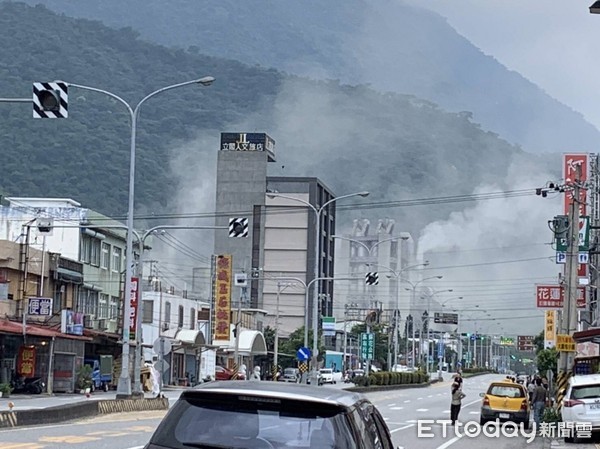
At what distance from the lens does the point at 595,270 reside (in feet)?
218

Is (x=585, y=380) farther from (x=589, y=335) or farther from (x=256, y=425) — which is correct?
(x=256, y=425)

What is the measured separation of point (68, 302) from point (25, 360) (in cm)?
756

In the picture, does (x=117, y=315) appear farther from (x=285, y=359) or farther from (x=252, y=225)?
(x=252, y=225)

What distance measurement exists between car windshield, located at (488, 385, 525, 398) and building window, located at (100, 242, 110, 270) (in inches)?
1503

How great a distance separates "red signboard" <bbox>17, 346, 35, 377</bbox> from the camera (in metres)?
56.3

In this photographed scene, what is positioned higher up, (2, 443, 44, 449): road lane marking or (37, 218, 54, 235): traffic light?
(37, 218, 54, 235): traffic light

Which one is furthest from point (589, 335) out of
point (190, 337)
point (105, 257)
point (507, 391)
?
point (190, 337)

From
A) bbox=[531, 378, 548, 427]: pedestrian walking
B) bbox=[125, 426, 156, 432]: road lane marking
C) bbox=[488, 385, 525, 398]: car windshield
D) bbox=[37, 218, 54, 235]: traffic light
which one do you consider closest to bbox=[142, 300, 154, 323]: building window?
bbox=[37, 218, 54, 235]: traffic light

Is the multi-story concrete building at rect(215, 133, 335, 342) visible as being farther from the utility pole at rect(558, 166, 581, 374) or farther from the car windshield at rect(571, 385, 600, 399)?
the car windshield at rect(571, 385, 600, 399)

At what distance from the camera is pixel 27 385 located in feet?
184

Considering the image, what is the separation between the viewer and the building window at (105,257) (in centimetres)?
6988

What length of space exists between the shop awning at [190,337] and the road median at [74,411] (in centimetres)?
3688

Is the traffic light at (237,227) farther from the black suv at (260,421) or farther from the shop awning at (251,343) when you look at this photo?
the shop awning at (251,343)

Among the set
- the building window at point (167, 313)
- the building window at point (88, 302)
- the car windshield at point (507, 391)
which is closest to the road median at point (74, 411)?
the car windshield at point (507, 391)
